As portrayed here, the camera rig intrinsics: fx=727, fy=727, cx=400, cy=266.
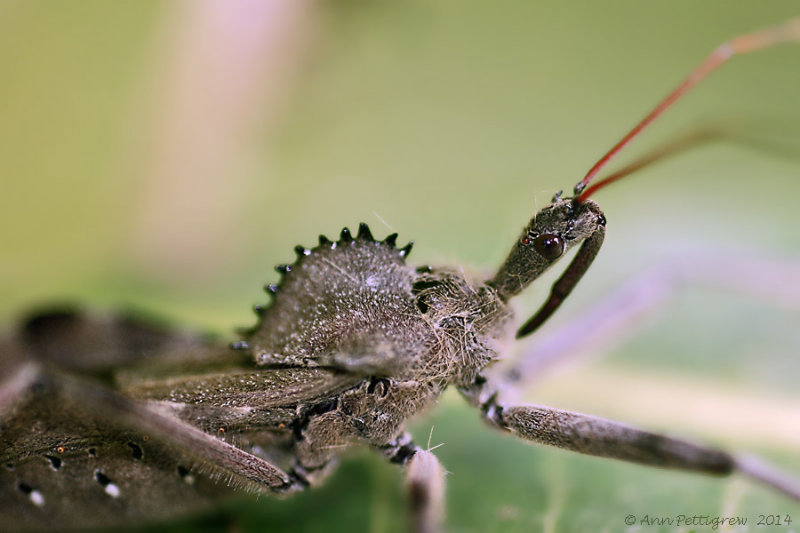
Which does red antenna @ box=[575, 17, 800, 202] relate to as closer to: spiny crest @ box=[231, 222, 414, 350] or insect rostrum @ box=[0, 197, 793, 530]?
insect rostrum @ box=[0, 197, 793, 530]

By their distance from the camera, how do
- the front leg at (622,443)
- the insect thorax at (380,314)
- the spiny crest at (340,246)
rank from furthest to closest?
Result: 1. the spiny crest at (340,246)
2. the insect thorax at (380,314)
3. the front leg at (622,443)

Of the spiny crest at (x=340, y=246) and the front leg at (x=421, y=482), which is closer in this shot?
the front leg at (x=421, y=482)

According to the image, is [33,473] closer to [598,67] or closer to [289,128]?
[289,128]

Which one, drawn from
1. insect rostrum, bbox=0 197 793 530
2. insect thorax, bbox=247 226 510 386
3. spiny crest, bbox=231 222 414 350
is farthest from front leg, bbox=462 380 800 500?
spiny crest, bbox=231 222 414 350

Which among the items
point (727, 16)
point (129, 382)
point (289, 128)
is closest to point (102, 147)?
point (289, 128)

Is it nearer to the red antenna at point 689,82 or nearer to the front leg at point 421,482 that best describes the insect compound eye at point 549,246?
the red antenna at point 689,82

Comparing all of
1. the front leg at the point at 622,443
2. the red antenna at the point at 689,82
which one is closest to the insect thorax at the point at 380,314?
the front leg at the point at 622,443

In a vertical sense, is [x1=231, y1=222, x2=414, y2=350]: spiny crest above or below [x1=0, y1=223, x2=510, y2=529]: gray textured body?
above
